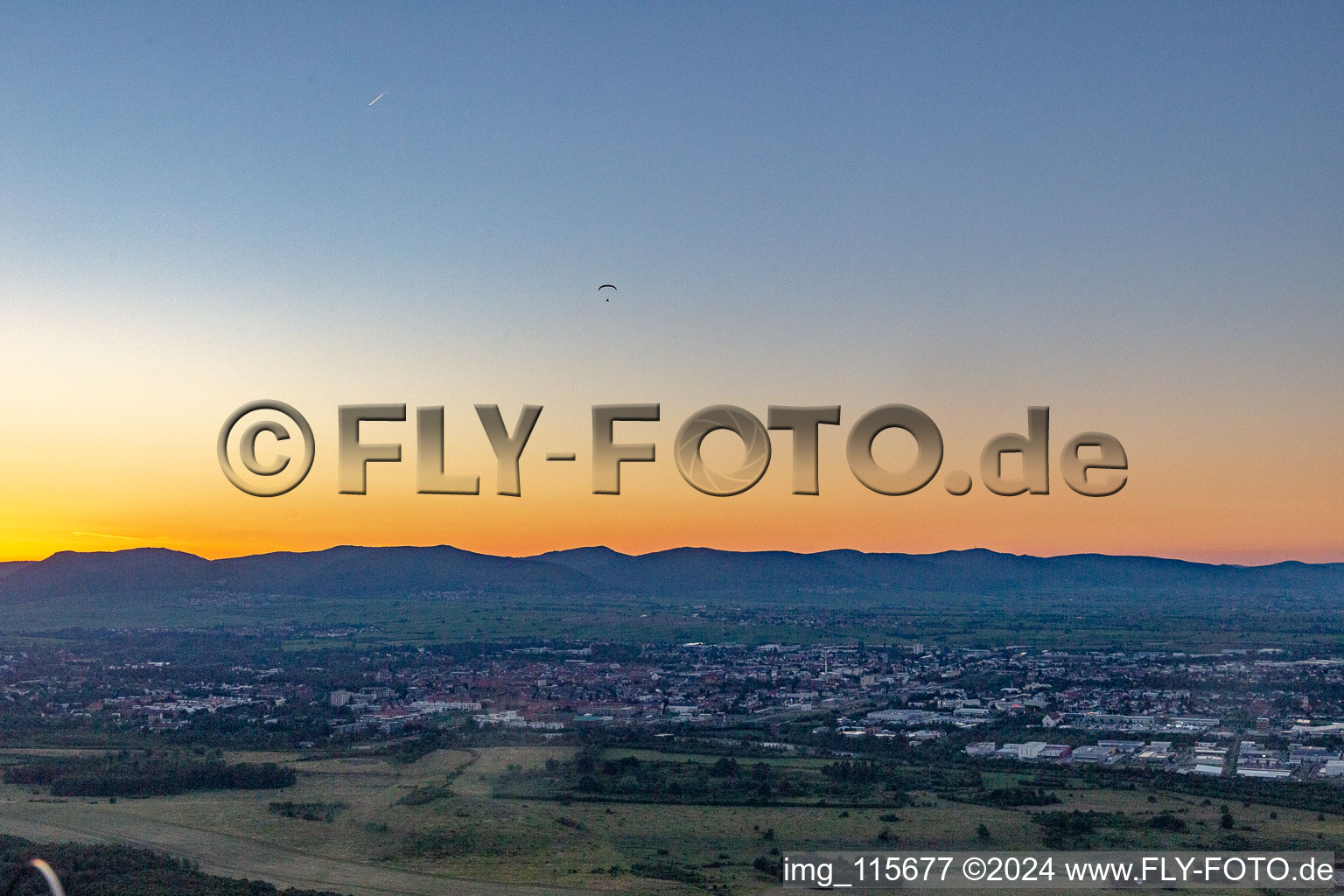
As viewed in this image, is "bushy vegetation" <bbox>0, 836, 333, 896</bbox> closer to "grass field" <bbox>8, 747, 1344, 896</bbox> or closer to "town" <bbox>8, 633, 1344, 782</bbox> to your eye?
"grass field" <bbox>8, 747, 1344, 896</bbox>

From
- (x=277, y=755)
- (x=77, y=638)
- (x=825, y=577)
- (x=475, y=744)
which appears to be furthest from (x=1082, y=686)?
(x=825, y=577)

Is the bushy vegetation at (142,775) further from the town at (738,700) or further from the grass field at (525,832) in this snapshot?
the town at (738,700)

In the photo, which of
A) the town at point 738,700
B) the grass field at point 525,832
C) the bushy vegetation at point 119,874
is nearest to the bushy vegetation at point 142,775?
the grass field at point 525,832

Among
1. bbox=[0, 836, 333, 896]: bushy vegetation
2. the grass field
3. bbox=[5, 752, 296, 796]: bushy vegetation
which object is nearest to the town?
bbox=[5, 752, 296, 796]: bushy vegetation

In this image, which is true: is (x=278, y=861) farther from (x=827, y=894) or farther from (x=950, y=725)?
(x=950, y=725)

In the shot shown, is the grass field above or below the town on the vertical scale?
above

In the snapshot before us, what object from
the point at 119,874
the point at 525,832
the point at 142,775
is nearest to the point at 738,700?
the point at 142,775

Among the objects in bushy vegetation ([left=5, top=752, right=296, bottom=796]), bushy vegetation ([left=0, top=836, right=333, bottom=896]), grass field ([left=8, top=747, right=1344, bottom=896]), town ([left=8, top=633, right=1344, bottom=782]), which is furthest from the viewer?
town ([left=8, top=633, right=1344, bottom=782])

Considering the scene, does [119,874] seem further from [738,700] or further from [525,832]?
[738,700]
